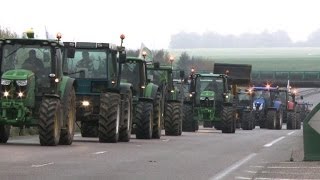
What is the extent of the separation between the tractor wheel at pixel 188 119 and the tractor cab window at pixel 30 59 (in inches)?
704

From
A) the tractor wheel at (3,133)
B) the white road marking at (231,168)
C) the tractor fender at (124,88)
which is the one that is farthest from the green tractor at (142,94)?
the white road marking at (231,168)

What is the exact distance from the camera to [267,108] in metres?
50.1

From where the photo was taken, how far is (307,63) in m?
160

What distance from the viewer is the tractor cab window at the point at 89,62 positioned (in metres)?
24.9

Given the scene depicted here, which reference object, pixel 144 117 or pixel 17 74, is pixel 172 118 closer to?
pixel 144 117

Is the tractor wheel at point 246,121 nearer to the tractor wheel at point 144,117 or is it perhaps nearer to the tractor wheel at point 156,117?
the tractor wheel at point 156,117

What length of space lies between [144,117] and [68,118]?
5.47 metres

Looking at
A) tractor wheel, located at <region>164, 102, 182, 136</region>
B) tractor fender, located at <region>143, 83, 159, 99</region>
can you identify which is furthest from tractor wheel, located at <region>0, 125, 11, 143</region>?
tractor wheel, located at <region>164, 102, 182, 136</region>

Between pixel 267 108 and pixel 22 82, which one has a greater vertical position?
pixel 22 82

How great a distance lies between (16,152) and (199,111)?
2195cm

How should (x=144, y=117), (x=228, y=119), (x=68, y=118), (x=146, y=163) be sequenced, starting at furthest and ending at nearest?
(x=228, y=119)
(x=144, y=117)
(x=68, y=118)
(x=146, y=163)

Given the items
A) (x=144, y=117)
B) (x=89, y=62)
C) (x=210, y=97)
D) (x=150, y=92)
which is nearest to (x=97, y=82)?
(x=89, y=62)

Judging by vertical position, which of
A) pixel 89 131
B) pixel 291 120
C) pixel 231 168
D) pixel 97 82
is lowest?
pixel 231 168

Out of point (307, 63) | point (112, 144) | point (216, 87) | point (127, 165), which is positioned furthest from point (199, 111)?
point (307, 63)
